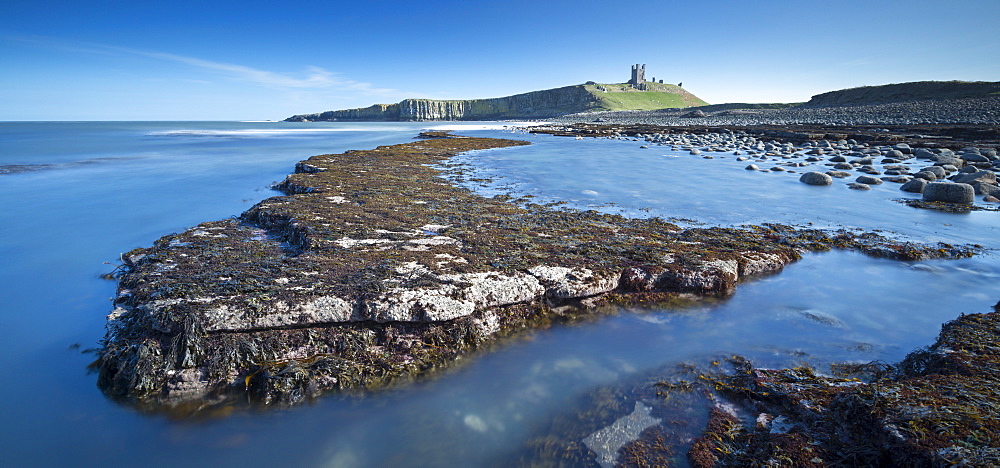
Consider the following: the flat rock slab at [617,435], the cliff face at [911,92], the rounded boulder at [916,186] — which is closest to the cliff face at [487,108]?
the cliff face at [911,92]

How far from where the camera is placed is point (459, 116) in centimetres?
15512

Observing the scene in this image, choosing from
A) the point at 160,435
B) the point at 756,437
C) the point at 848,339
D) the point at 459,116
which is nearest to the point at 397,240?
the point at 160,435

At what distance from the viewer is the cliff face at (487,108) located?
5032 inches

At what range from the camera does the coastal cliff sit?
404 feet

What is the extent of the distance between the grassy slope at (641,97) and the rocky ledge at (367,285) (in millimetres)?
112375

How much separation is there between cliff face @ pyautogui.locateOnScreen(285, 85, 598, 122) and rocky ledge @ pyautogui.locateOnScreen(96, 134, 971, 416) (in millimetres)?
116859

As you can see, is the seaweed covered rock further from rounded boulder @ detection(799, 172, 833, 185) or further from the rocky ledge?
rounded boulder @ detection(799, 172, 833, 185)

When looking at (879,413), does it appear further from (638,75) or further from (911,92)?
(638,75)

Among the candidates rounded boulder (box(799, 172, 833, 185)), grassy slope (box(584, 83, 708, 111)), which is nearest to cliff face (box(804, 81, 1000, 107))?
rounded boulder (box(799, 172, 833, 185))

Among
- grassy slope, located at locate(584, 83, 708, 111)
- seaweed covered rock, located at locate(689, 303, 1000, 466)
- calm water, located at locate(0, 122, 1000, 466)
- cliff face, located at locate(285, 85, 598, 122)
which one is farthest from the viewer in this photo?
cliff face, located at locate(285, 85, 598, 122)

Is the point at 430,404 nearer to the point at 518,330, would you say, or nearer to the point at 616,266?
the point at 518,330

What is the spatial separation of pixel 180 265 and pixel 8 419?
2183mm

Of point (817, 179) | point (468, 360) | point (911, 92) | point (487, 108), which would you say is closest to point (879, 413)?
point (468, 360)

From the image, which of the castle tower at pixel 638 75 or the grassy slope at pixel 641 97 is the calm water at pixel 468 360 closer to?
the grassy slope at pixel 641 97
